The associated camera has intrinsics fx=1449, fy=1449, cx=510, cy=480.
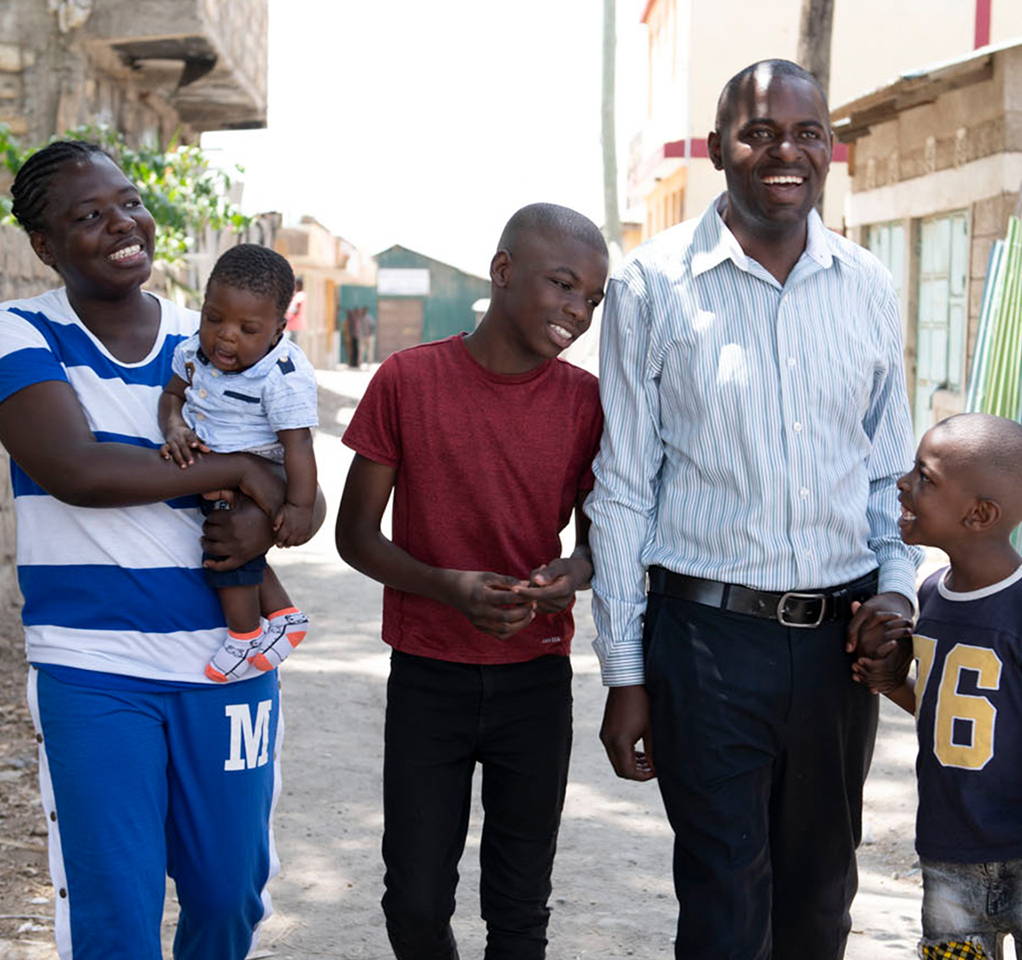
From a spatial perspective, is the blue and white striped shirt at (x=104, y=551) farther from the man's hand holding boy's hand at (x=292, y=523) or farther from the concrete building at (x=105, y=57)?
the concrete building at (x=105, y=57)

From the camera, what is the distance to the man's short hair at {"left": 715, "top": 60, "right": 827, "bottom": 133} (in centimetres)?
283

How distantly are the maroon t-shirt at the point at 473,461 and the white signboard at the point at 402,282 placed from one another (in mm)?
54449


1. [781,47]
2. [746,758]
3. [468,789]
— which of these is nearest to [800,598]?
[746,758]

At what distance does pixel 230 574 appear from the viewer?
286 cm

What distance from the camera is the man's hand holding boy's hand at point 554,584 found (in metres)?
2.80

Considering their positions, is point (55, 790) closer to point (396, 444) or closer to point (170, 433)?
point (170, 433)

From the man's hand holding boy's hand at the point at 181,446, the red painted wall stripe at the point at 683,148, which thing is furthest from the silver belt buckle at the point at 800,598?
the red painted wall stripe at the point at 683,148

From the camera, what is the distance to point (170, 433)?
2814 mm

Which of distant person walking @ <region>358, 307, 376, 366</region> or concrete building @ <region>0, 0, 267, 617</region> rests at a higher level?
concrete building @ <region>0, 0, 267, 617</region>

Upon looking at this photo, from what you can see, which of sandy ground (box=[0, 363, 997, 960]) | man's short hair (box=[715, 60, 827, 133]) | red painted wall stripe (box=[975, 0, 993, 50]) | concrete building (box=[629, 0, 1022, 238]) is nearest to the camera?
man's short hair (box=[715, 60, 827, 133])

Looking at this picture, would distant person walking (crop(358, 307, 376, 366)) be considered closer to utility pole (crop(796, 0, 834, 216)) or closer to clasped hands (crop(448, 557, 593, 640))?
utility pole (crop(796, 0, 834, 216))

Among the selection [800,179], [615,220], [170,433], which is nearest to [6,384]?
[170,433]

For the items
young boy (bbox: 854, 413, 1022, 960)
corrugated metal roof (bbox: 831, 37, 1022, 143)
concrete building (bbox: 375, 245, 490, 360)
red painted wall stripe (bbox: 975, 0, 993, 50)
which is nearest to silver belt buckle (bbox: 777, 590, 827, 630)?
young boy (bbox: 854, 413, 1022, 960)

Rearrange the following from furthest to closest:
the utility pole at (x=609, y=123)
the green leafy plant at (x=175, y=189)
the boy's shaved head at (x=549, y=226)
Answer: the utility pole at (x=609, y=123)
the green leafy plant at (x=175, y=189)
the boy's shaved head at (x=549, y=226)
